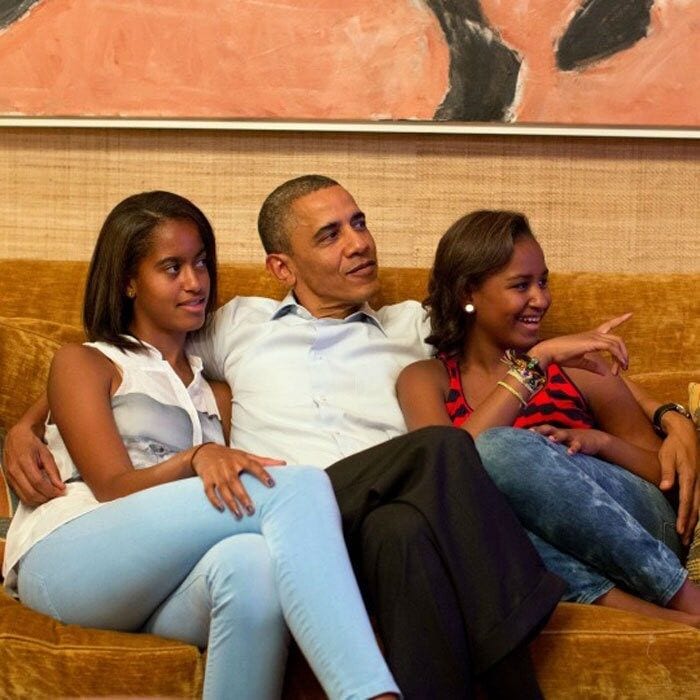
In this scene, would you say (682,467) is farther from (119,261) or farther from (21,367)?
(21,367)

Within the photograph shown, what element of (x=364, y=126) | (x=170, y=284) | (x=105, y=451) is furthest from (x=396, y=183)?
(x=105, y=451)

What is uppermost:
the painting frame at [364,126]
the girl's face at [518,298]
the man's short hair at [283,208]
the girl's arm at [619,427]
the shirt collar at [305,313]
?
the painting frame at [364,126]

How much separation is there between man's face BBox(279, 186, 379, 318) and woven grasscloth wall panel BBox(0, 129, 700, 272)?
418 millimetres

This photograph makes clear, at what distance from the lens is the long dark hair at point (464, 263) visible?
2418mm

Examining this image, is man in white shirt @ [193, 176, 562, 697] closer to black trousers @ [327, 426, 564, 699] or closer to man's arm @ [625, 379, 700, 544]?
black trousers @ [327, 426, 564, 699]

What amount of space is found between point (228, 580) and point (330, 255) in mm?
894

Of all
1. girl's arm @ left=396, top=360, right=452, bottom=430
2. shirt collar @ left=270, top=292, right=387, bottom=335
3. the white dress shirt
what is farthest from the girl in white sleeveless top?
girl's arm @ left=396, top=360, right=452, bottom=430

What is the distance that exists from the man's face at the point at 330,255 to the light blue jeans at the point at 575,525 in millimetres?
558

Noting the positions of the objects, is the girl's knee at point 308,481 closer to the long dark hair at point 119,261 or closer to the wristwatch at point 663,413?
the long dark hair at point 119,261

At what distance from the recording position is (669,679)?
72.3 inches

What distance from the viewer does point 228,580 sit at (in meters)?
1.81

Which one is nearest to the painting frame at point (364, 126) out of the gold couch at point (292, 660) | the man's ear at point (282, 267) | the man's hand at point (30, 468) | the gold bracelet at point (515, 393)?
the man's ear at point (282, 267)

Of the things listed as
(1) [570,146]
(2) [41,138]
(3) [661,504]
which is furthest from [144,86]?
(3) [661,504]

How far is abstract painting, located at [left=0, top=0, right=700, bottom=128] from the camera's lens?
9.28 feet
